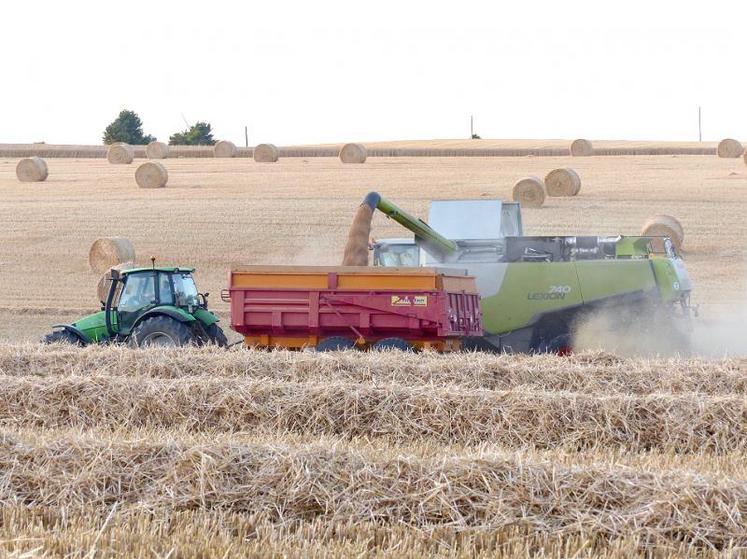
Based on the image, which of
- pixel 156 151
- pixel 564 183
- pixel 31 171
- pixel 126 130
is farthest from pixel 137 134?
pixel 564 183

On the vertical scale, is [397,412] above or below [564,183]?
below

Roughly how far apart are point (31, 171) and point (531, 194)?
15803mm

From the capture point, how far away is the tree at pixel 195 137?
208ft

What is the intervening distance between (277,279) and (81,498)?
6.58 m

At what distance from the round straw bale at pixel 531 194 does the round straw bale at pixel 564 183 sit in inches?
61.0

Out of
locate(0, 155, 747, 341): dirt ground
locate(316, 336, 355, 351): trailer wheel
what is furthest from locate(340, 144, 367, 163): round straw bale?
locate(316, 336, 355, 351): trailer wheel

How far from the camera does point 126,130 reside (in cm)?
6275

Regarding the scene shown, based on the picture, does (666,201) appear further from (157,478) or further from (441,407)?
(157,478)

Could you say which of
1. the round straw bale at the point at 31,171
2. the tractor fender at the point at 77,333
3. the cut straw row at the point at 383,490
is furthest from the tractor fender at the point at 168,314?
the round straw bale at the point at 31,171

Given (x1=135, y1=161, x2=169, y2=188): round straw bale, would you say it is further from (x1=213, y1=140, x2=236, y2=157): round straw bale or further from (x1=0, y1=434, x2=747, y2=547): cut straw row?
(x1=0, y1=434, x2=747, y2=547): cut straw row

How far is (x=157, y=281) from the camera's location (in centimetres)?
1298

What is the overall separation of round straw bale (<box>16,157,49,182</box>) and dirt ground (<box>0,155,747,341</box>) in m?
0.37

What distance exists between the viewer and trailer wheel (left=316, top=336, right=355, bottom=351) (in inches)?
479

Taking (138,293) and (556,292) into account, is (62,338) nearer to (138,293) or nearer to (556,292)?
(138,293)
